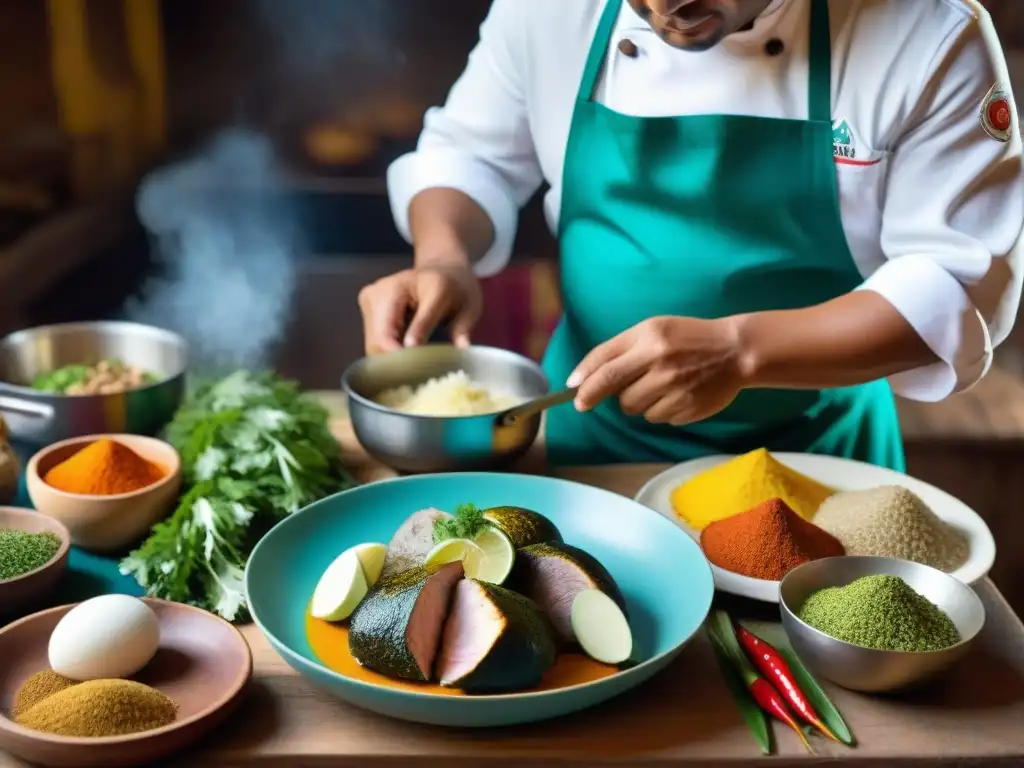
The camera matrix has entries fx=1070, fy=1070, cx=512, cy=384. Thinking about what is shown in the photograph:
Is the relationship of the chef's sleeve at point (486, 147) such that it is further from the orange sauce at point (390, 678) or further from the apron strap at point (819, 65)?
the orange sauce at point (390, 678)

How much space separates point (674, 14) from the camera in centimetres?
137

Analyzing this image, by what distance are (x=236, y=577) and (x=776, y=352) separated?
707mm

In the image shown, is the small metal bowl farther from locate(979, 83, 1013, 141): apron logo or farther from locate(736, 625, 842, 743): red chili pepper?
locate(979, 83, 1013, 141): apron logo

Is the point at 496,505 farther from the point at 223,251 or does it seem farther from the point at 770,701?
the point at 223,251

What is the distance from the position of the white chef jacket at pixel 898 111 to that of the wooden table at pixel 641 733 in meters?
0.51

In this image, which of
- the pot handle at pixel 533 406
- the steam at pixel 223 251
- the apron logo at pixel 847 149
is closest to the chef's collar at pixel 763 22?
the apron logo at pixel 847 149

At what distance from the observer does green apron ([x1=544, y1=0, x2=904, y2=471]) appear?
58.5 inches

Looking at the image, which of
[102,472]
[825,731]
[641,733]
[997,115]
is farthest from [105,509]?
[997,115]

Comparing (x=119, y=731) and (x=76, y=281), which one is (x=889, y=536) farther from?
(x=76, y=281)

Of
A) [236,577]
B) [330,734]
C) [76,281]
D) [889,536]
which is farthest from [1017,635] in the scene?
[76,281]

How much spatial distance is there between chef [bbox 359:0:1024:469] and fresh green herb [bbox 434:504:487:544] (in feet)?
0.88

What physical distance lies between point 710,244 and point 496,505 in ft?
1.75

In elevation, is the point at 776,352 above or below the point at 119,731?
above

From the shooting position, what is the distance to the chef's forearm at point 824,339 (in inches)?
53.0
